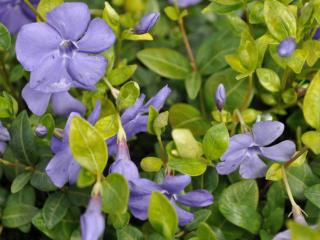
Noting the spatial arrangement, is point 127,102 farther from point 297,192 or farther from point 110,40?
point 297,192

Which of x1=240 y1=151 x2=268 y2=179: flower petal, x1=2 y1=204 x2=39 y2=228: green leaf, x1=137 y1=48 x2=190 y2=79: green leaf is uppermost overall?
x1=137 y1=48 x2=190 y2=79: green leaf

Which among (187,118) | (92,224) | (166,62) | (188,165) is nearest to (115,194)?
(92,224)

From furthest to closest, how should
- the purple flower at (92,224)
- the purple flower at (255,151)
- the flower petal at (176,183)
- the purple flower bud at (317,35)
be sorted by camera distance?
the purple flower bud at (317,35) < the purple flower at (255,151) < the flower petal at (176,183) < the purple flower at (92,224)

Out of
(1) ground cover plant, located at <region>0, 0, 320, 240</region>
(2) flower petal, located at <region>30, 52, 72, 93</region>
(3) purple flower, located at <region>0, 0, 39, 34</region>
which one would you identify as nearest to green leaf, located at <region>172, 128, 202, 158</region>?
(1) ground cover plant, located at <region>0, 0, 320, 240</region>

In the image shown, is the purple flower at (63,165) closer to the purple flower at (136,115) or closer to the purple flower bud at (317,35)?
the purple flower at (136,115)

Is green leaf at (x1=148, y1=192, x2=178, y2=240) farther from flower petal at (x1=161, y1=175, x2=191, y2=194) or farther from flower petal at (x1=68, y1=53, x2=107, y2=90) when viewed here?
flower petal at (x1=68, y1=53, x2=107, y2=90)

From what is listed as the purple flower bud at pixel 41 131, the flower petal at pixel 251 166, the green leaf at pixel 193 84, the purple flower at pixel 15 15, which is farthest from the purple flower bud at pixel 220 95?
the purple flower at pixel 15 15
